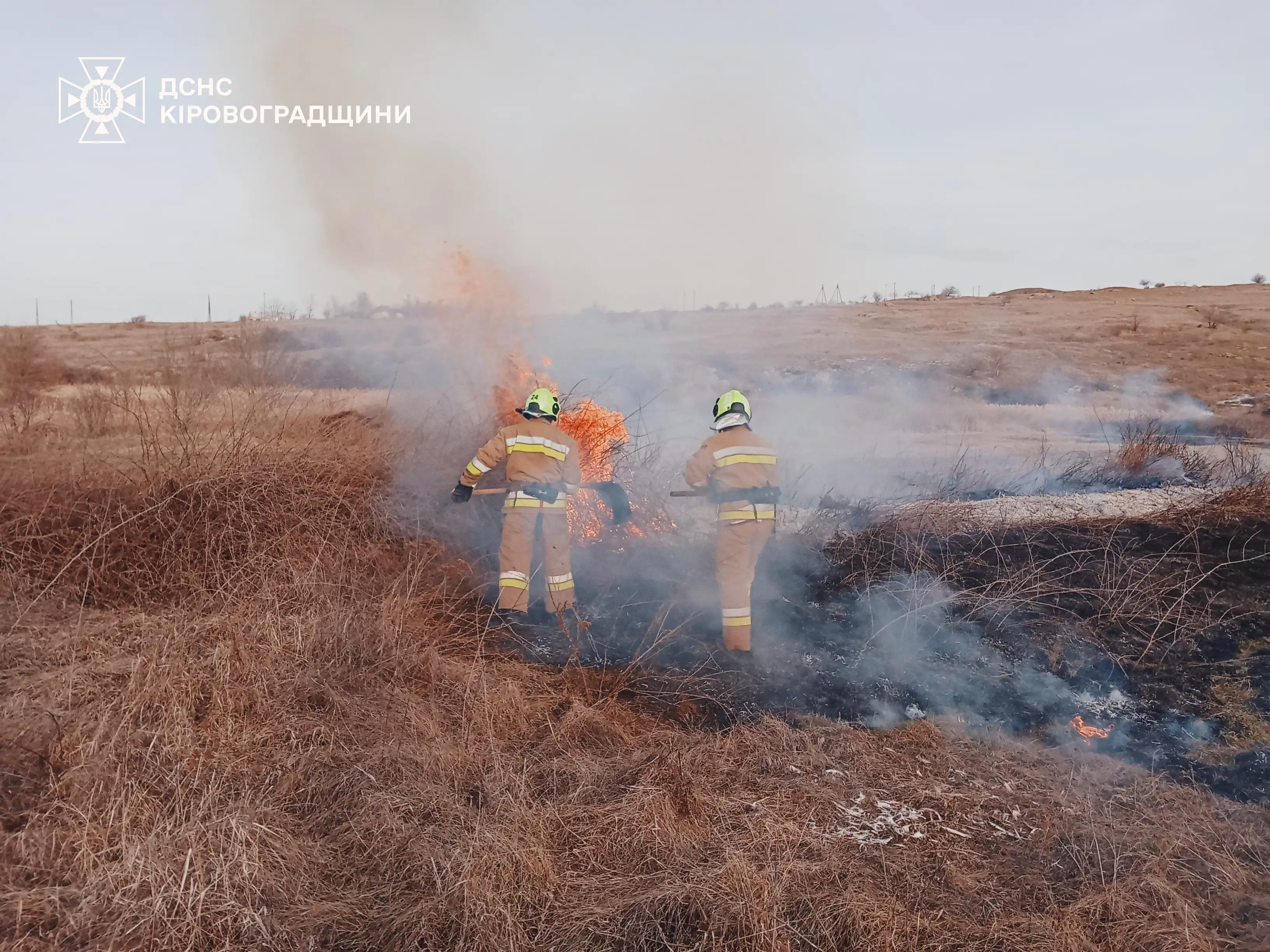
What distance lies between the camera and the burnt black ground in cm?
482

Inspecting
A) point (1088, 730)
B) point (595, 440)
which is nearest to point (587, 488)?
point (595, 440)

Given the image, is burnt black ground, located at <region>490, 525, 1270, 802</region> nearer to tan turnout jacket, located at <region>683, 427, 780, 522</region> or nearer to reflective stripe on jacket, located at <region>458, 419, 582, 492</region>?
tan turnout jacket, located at <region>683, 427, 780, 522</region>

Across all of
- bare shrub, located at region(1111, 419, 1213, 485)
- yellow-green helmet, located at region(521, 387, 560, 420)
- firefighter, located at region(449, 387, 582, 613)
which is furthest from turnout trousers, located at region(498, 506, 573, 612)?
bare shrub, located at region(1111, 419, 1213, 485)

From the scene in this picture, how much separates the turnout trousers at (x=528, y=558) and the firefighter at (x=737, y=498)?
42.1 inches

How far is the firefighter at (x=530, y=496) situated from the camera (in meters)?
5.86

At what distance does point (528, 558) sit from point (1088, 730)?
381 centimetres

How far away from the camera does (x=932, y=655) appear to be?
5.62 m

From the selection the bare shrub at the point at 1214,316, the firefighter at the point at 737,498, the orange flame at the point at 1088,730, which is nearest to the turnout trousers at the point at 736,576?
the firefighter at the point at 737,498

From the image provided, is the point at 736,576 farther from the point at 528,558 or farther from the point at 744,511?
the point at 528,558

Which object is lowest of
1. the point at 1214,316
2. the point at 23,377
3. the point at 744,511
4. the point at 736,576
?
the point at 736,576

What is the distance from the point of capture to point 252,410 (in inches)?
249

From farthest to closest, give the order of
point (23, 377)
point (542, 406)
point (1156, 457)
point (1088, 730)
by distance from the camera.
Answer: point (23, 377)
point (1156, 457)
point (542, 406)
point (1088, 730)

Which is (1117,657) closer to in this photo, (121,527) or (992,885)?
(992,885)

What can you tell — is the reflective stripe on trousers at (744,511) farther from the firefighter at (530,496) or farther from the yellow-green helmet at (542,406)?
the yellow-green helmet at (542,406)
